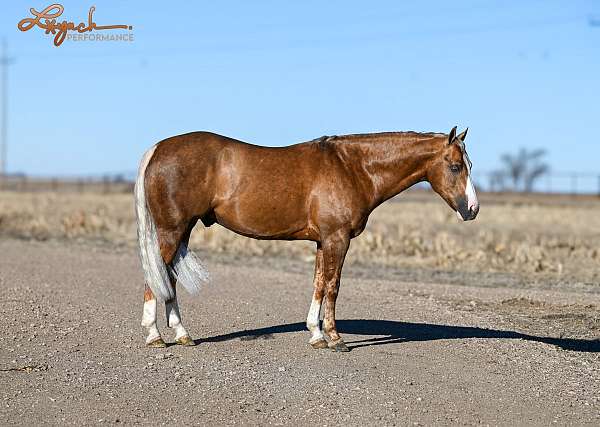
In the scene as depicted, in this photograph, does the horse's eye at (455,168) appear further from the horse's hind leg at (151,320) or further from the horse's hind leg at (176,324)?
the horse's hind leg at (151,320)

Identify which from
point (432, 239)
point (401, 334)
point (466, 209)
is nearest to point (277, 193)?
point (466, 209)

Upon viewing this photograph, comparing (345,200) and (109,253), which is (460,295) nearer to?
(345,200)

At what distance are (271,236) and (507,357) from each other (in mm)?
2812

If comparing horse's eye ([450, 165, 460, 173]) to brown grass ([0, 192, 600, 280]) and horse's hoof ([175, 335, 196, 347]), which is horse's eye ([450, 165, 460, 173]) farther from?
brown grass ([0, 192, 600, 280])

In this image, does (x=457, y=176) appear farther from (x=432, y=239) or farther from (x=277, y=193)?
(x=432, y=239)

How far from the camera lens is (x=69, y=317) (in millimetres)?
11438

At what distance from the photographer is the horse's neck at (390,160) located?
33.5ft

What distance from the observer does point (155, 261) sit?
9656 millimetres

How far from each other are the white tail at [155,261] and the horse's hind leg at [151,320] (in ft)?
0.43

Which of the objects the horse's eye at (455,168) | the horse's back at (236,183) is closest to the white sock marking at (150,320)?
the horse's back at (236,183)

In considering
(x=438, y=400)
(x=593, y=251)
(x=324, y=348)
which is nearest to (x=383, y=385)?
(x=438, y=400)

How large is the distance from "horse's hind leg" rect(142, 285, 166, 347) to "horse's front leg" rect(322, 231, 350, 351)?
5.87ft

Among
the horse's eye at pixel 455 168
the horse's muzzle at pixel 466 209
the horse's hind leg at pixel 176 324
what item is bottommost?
the horse's hind leg at pixel 176 324

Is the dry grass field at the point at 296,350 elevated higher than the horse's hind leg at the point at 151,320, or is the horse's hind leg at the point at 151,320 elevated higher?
the horse's hind leg at the point at 151,320
